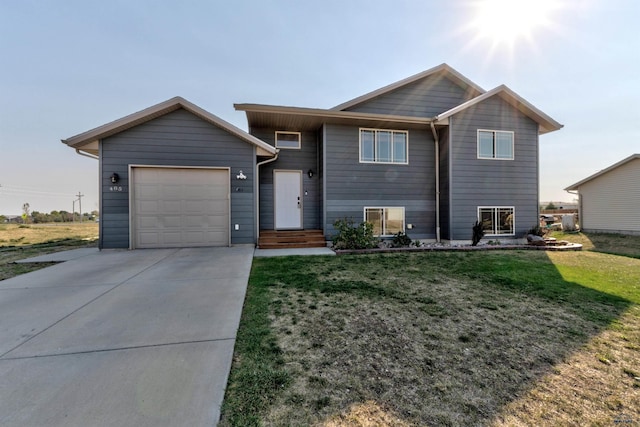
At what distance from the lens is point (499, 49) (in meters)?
8.80

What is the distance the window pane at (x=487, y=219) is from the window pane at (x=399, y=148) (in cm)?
337

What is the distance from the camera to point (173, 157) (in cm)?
759

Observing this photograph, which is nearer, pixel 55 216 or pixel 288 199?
pixel 288 199

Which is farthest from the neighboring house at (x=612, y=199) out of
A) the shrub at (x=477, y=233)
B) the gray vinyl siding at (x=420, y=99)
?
the shrub at (x=477, y=233)

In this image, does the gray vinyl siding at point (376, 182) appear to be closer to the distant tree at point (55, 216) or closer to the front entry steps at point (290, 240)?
the front entry steps at point (290, 240)

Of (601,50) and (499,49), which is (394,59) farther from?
(601,50)

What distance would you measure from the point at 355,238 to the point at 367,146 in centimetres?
339

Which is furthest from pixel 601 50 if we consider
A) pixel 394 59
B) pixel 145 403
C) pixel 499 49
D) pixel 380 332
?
pixel 145 403

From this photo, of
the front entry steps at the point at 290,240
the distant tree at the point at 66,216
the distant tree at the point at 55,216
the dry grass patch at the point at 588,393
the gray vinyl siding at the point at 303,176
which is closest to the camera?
the dry grass patch at the point at 588,393

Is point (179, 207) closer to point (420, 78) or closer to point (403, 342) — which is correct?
point (403, 342)

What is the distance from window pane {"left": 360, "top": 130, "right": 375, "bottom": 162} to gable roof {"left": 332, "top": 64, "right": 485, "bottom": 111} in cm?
128

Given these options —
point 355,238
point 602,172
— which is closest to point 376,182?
point 355,238

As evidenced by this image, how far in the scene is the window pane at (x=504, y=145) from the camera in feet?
30.4

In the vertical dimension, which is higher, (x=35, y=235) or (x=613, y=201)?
(x=613, y=201)
